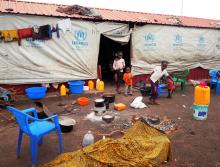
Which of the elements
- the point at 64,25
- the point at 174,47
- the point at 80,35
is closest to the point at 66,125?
Answer: the point at 64,25

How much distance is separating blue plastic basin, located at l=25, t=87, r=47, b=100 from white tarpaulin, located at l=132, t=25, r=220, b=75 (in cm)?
415

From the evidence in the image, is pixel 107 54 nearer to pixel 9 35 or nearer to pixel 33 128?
pixel 9 35

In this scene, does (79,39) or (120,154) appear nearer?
(120,154)

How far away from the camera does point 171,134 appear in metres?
5.23

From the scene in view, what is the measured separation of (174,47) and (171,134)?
657 centimetres

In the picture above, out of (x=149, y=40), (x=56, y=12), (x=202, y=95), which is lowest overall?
(x=202, y=95)

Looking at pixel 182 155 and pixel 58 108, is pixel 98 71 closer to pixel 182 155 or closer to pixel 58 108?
pixel 58 108

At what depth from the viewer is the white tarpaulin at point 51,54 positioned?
7387 mm

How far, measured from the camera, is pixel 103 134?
204 inches

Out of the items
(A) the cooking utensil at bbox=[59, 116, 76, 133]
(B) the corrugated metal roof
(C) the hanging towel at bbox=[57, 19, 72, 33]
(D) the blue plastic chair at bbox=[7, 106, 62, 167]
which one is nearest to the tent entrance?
(B) the corrugated metal roof

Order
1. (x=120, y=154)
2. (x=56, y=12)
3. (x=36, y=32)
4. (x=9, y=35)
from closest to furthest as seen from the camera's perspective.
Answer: (x=120, y=154)
(x=9, y=35)
(x=36, y=32)
(x=56, y=12)

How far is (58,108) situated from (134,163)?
4188mm

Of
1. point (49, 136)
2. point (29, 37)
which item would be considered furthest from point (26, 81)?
point (49, 136)

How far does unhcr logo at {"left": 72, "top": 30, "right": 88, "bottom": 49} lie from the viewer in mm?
8383
